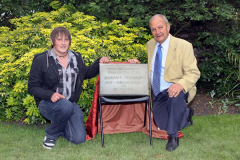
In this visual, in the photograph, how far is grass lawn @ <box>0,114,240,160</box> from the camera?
2.97m

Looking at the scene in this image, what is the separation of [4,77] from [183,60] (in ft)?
8.40

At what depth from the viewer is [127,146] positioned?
3.28 meters

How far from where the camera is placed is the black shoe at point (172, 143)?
3139 millimetres

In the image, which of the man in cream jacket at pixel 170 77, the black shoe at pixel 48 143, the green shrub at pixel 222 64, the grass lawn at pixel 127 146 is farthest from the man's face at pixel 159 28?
the green shrub at pixel 222 64

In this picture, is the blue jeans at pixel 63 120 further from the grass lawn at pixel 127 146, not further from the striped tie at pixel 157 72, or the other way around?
the striped tie at pixel 157 72

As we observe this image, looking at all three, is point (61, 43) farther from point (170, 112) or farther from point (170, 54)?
point (170, 112)

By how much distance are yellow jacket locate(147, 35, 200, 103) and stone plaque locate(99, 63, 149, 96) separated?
0.31 m

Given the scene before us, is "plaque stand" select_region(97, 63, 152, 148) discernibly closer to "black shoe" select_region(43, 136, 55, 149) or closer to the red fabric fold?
the red fabric fold

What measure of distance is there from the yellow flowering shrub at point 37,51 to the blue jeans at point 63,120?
0.49 meters

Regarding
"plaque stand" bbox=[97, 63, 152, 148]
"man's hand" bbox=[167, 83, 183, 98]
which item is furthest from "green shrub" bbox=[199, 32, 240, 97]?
"plaque stand" bbox=[97, 63, 152, 148]

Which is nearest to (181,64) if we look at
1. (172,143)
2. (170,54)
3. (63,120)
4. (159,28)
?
(170,54)

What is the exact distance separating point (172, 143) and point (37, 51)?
91.2 inches

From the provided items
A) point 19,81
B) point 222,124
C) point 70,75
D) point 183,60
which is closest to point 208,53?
point 222,124

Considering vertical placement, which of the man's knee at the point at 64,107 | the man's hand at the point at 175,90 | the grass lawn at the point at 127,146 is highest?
the man's hand at the point at 175,90
